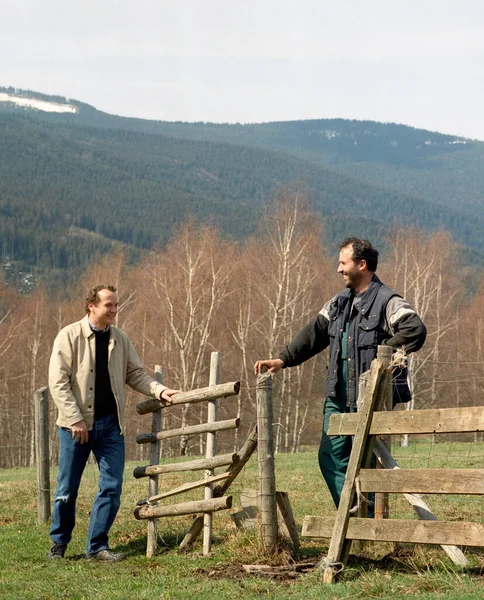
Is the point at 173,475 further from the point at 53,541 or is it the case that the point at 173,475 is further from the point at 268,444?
the point at 268,444

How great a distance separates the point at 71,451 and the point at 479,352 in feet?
139

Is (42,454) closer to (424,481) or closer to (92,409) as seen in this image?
(92,409)

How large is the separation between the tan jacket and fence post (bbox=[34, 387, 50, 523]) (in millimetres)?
2359

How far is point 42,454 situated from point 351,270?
4.85 metres

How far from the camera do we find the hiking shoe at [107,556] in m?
8.38

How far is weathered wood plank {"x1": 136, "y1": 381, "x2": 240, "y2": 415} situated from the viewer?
26.8 ft

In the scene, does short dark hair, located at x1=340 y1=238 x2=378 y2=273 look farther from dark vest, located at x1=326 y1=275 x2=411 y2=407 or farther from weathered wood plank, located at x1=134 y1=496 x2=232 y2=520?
weathered wood plank, located at x1=134 y1=496 x2=232 y2=520

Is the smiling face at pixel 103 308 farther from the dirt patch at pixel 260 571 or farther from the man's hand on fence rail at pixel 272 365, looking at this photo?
the dirt patch at pixel 260 571

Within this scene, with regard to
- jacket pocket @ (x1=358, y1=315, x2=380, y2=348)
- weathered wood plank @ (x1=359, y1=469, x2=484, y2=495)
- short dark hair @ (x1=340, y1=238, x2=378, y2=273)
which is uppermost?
short dark hair @ (x1=340, y1=238, x2=378, y2=273)

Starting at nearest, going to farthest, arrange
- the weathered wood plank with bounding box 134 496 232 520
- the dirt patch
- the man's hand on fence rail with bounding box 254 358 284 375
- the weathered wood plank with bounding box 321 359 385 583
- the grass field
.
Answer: the grass field
the weathered wood plank with bounding box 321 359 385 583
the dirt patch
the man's hand on fence rail with bounding box 254 358 284 375
the weathered wood plank with bounding box 134 496 232 520

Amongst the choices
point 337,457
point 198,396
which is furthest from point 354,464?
point 198,396

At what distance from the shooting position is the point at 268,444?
786 centimetres

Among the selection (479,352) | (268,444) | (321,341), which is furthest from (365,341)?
(479,352)

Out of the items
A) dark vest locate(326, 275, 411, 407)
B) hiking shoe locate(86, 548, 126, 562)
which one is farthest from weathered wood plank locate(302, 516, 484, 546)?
hiking shoe locate(86, 548, 126, 562)
